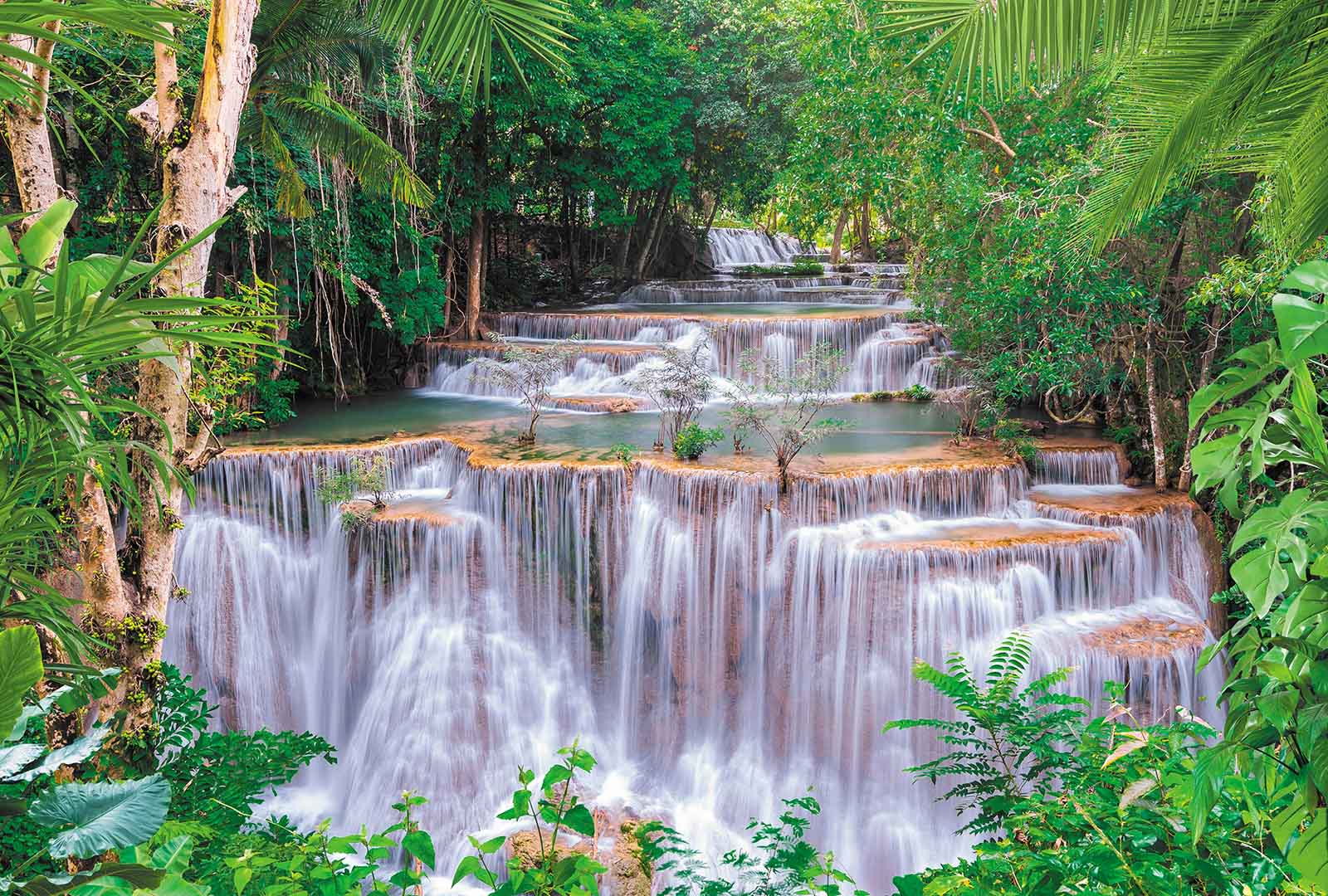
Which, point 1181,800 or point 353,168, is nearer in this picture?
point 1181,800

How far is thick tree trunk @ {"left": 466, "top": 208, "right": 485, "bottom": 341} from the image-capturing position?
1659cm

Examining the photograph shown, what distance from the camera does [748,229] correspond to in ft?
103

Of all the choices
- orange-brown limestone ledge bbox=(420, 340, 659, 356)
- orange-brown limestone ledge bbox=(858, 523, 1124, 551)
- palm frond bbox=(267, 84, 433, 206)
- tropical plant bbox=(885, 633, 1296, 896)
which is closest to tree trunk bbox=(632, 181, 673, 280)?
orange-brown limestone ledge bbox=(420, 340, 659, 356)

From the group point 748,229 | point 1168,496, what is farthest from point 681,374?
point 748,229

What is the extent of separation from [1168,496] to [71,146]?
13.2 metres

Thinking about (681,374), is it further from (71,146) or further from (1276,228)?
(71,146)

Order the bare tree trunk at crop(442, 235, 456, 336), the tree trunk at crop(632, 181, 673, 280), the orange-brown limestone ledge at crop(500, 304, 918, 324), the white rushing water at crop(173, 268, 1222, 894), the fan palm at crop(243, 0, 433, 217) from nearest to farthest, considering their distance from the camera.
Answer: the fan palm at crop(243, 0, 433, 217)
the white rushing water at crop(173, 268, 1222, 894)
the orange-brown limestone ledge at crop(500, 304, 918, 324)
the bare tree trunk at crop(442, 235, 456, 336)
the tree trunk at crop(632, 181, 673, 280)

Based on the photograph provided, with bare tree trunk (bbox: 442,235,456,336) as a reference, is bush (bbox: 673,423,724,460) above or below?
below

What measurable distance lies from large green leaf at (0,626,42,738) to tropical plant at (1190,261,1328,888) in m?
1.72

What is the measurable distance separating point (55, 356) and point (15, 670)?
0.47 metres

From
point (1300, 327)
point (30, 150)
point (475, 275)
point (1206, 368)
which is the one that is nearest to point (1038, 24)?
point (1300, 327)

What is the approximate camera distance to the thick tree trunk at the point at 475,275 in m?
16.6

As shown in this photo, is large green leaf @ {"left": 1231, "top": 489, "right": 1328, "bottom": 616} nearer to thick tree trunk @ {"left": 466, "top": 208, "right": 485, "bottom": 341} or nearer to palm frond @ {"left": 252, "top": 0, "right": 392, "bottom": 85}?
palm frond @ {"left": 252, "top": 0, "right": 392, "bottom": 85}

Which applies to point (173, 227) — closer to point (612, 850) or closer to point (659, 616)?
point (612, 850)
